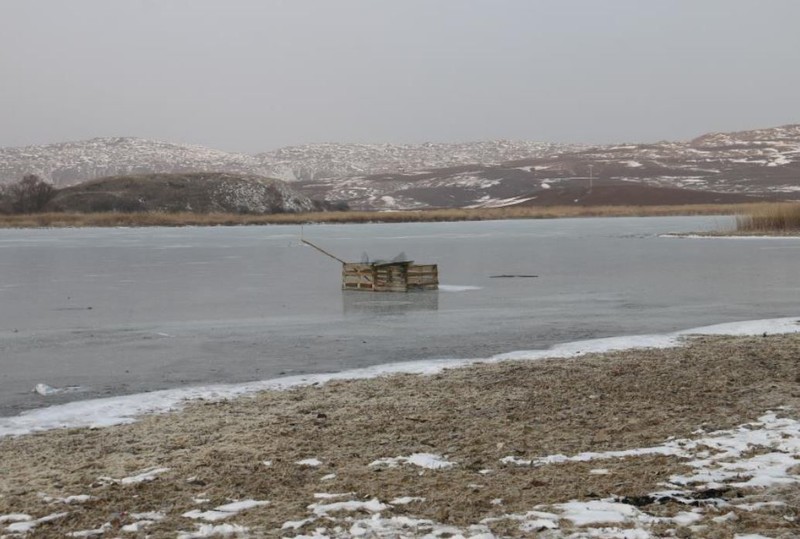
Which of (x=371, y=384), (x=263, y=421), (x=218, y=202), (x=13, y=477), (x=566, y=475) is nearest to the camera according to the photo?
(x=566, y=475)

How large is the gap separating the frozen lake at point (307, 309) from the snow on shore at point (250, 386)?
0.43 m

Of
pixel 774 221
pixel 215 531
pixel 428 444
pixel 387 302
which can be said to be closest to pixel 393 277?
pixel 387 302

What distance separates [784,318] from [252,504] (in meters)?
11.6

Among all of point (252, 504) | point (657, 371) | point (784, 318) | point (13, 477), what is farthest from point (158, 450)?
point (784, 318)

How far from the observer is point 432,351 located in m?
12.5

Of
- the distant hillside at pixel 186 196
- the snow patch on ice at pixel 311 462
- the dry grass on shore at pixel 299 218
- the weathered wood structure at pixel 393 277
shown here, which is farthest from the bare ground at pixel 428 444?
the distant hillside at pixel 186 196

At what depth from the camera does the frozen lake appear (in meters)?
11.8

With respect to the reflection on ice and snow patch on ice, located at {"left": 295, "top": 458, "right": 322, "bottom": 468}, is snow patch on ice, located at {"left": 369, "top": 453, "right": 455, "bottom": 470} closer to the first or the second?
snow patch on ice, located at {"left": 295, "top": 458, "right": 322, "bottom": 468}

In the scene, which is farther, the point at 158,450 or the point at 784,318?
the point at 784,318

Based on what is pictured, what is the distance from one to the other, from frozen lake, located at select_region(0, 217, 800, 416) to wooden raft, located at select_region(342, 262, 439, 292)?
0.51 metres

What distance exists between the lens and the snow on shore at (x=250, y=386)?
27.6ft

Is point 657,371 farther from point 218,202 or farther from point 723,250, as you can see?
point 218,202

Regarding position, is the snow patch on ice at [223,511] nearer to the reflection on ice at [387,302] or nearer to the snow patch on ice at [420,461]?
the snow patch on ice at [420,461]

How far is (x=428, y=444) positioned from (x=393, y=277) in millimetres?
15016
